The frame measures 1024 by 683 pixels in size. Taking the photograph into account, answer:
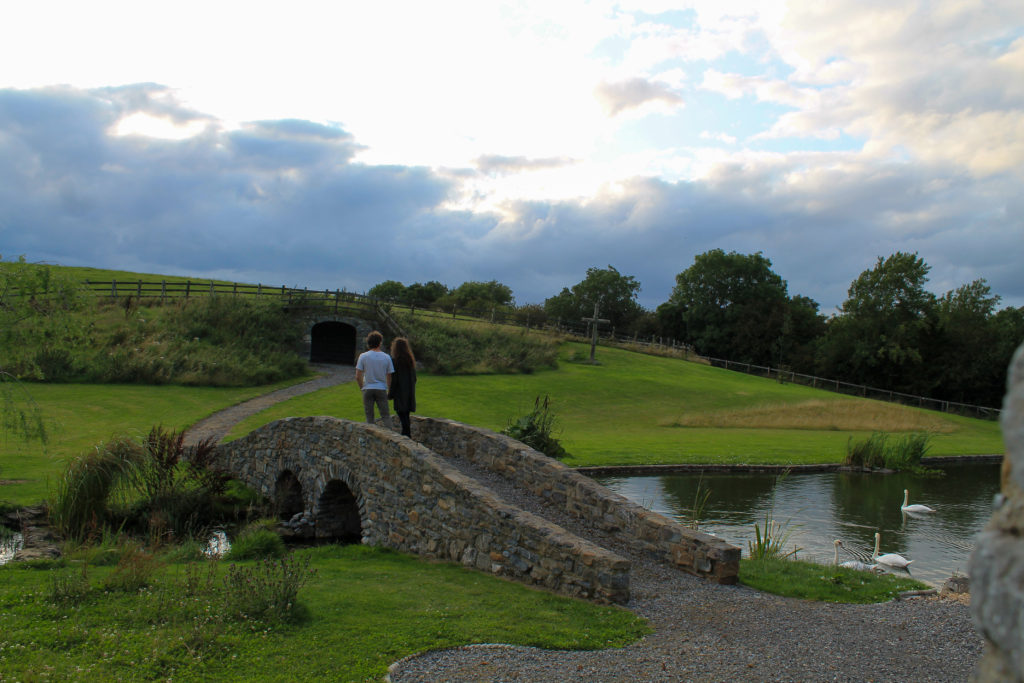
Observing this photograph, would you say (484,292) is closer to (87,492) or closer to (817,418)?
(817,418)

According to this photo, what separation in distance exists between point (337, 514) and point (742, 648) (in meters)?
9.54

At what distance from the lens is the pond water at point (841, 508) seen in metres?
14.0

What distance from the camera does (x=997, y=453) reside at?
29453 millimetres

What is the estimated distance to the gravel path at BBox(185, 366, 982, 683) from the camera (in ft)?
19.2

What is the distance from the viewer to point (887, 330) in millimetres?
58562

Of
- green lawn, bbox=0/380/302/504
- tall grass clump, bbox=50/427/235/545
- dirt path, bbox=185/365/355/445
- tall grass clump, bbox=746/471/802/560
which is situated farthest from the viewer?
dirt path, bbox=185/365/355/445

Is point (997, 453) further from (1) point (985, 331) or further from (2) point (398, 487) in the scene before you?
(1) point (985, 331)

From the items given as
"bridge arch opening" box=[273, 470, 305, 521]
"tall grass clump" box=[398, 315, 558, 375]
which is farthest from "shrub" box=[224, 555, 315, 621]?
"tall grass clump" box=[398, 315, 558, 375]

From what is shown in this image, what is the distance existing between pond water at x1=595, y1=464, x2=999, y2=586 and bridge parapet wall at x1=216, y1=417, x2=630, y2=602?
6076mm

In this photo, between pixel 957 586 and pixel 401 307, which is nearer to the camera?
pixel 957 586

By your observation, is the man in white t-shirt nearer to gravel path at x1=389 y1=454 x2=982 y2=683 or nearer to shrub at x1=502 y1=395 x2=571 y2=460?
gravel path at x1=389 y1=454 x2=982 y2=683

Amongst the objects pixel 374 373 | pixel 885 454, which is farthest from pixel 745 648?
pixel 885 454

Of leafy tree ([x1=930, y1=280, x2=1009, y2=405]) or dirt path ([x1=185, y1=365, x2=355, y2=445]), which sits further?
leafy tree ([x1=930, y1=280, x2=1009, y2=405])

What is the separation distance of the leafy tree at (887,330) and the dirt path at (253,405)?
41771mm
